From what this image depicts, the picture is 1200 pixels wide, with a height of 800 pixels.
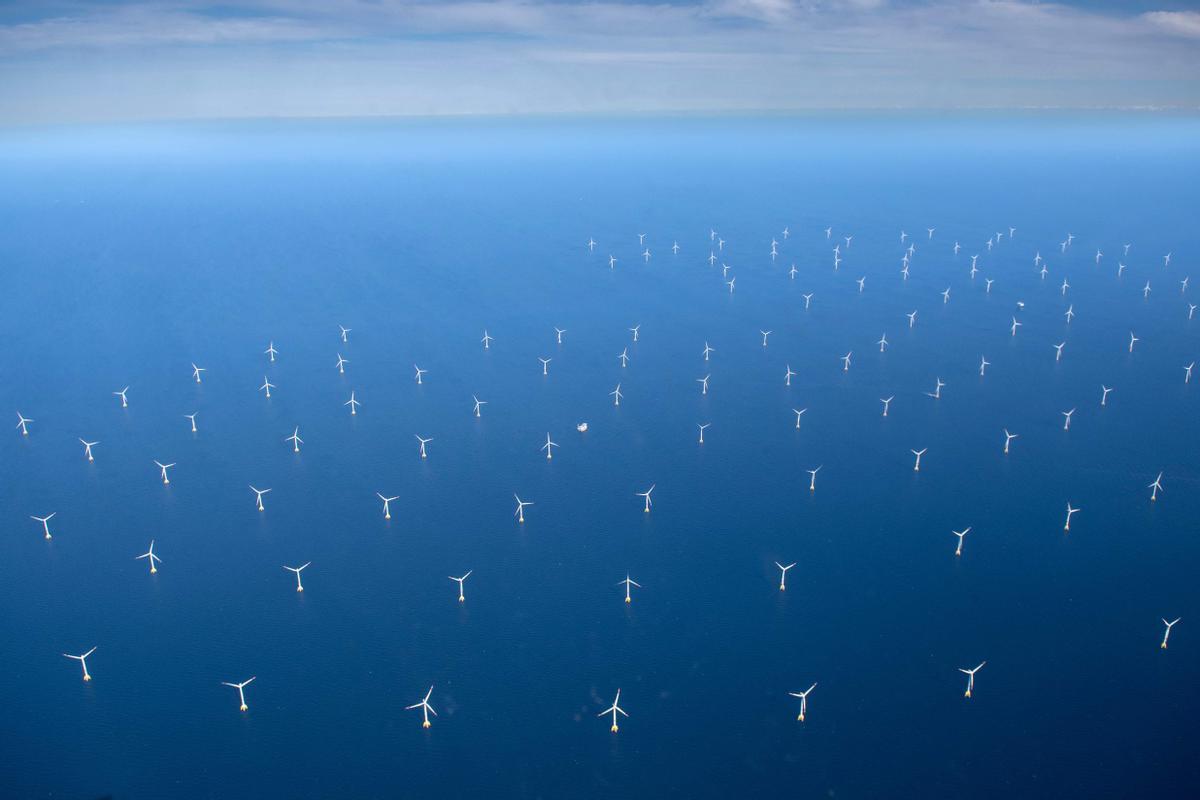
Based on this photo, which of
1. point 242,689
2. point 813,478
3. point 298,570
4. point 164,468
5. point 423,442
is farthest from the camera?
point 423,442

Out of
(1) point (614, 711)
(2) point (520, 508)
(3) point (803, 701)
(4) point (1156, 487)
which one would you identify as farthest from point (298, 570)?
(4) point (1156, 487)

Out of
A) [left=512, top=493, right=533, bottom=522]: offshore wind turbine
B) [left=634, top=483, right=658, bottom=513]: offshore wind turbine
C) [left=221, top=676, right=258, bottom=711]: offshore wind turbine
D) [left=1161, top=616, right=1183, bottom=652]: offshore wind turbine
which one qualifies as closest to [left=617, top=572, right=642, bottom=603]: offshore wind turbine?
[left=634, top=483, right=658, bottom=513]: offshore wind turbine

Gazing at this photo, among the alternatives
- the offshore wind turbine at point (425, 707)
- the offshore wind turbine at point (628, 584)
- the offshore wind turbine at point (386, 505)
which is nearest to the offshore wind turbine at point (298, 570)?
the offshore wind turbine at point (386, 505)

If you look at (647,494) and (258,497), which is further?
(258,497)

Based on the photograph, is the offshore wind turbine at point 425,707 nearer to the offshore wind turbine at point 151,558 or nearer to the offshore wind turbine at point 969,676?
the offshore wind turbine at point 151,558

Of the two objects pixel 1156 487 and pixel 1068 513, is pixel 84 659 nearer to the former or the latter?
pixel 1068 513

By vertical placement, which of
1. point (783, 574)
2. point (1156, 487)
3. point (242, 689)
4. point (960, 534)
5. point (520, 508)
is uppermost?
point (1156, 487)

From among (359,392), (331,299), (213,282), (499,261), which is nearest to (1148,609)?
(359,392)

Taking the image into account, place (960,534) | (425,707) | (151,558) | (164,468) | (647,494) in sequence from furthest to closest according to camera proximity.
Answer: (164,468) < (647,494) < (151,558) < (960,534) < (425,707)

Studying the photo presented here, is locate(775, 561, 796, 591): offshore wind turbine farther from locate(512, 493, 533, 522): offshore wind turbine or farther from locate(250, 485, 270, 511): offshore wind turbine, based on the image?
locate(250, 485, 270, 511): offshore wind turbine

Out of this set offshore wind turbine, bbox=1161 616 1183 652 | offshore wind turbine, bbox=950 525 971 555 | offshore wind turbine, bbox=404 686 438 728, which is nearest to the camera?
offshore wind turbine, bbox=404 686 438 728

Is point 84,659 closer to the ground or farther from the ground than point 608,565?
closer to the ground

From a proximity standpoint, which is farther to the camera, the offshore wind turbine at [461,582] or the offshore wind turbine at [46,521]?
the offshore wind turbine at [46,521]
